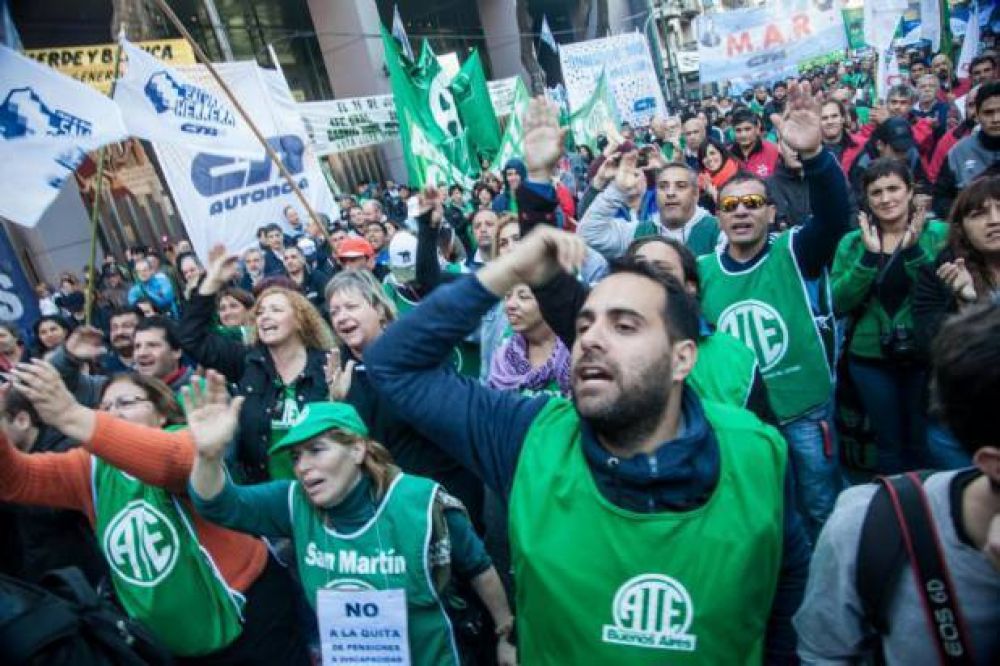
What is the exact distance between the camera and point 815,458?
9.62ft

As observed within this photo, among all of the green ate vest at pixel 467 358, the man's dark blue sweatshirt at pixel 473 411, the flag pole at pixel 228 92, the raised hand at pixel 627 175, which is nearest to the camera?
the man's dark blue sweatshirt at pixel 473 411

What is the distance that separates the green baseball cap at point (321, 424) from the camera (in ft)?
6.67

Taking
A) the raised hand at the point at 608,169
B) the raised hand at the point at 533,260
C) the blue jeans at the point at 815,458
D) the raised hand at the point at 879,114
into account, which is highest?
the raised hand at the point at 608,169

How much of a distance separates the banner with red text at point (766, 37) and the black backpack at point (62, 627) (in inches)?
532

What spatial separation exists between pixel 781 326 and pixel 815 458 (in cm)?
65

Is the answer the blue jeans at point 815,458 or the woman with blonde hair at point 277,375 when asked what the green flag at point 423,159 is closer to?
the woman with blonde hair at point 277,375

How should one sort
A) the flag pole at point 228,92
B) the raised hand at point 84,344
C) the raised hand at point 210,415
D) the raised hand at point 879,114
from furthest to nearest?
1. the raised hand at point 879,114
2. the flag pole at point 228,92
3. the raised hand at point 84,344
4. the raised hand at point 210,415

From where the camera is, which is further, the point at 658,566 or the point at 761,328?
the point at 761,328

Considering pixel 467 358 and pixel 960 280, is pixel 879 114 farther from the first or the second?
pixel 467 358

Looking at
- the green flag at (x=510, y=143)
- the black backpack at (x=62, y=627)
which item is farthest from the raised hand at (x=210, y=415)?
the green flag at (x=510, y=143)

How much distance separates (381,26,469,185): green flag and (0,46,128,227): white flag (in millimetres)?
5452

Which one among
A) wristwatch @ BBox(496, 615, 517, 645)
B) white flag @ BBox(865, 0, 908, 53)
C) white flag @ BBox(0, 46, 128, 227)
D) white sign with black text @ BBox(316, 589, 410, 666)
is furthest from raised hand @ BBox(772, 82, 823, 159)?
white flag @ BBox(865, 0, 908, 53)

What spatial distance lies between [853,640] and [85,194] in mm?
13181

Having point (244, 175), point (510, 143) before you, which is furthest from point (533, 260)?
point (510, 143)
